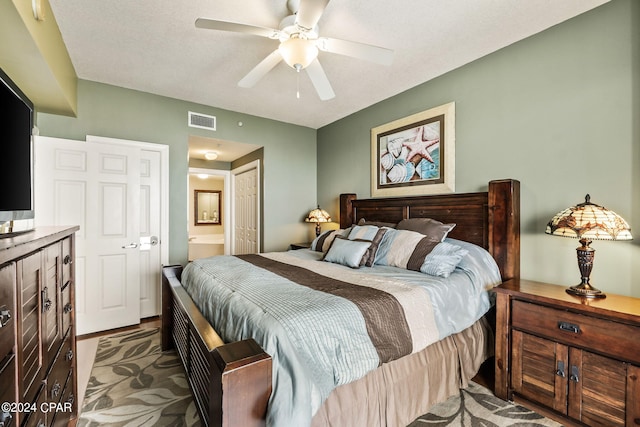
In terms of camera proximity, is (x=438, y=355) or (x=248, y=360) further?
(x=438, y=355)

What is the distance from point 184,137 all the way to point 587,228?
4029 millimetres

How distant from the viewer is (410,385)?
178cm

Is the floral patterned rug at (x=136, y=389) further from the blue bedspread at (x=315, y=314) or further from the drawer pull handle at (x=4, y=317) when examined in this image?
the drawer pull handle at (x=4, y=317)

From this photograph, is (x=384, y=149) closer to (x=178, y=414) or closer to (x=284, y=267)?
(x=284, y=267)

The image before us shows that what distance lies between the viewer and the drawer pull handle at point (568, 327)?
1.70 metres

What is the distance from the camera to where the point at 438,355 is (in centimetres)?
194

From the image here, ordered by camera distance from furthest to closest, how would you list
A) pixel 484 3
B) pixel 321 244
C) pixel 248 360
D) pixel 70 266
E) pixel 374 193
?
1. pixel 374 193
2. pixel 321 244
3. pixel 484 3
4. pixel 70 266
5. pixel 248 360

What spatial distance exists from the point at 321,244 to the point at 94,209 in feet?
8.14

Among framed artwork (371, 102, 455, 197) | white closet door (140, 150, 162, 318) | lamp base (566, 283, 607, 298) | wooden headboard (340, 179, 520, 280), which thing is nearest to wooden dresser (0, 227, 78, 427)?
white closet door (140, 150, 162, 318)

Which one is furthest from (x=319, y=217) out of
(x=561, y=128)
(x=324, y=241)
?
(x=561, y=128)

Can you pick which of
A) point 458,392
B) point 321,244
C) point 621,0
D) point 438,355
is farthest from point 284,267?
point 621,0

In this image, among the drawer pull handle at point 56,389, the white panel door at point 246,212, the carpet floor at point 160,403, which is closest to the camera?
the drawer pull handle at point 56,389

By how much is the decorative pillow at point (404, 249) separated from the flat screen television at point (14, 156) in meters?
2.32

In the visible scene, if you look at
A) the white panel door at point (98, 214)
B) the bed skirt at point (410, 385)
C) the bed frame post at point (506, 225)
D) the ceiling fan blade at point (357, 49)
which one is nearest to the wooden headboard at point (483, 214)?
the bed frame post at point (506, 225)
